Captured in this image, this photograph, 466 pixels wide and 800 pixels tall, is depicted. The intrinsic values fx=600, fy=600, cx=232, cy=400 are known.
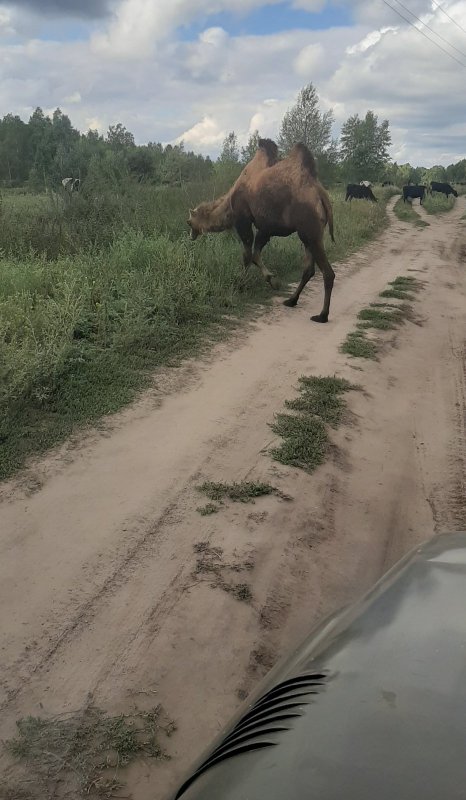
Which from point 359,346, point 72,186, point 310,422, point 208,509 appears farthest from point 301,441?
point 72,186

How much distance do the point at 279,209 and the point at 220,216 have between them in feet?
4.86

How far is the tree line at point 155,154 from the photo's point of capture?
13869 millimetres

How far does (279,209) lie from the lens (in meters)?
8.34

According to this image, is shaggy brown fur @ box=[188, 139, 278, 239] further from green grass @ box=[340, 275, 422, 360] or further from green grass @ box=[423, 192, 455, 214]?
green grass @ box=[423, 192, 455, 214]

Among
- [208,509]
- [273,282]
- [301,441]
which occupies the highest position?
[273,282]

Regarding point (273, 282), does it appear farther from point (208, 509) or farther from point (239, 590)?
point (239, 590)

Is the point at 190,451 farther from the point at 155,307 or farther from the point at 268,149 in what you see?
the point at 268,149

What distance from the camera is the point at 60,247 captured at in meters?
8.66

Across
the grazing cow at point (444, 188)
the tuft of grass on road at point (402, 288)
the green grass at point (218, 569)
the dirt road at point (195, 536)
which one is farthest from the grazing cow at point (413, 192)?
the green grass at point (218, 569)

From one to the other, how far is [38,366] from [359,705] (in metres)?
4.45

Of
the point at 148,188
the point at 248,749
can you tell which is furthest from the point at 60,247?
the point at 248,749

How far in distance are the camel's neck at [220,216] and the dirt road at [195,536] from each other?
151 inches

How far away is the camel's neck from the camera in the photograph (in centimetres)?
938

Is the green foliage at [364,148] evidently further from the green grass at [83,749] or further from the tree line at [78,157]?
the green grass at [83,749]
